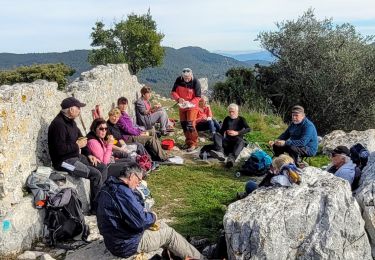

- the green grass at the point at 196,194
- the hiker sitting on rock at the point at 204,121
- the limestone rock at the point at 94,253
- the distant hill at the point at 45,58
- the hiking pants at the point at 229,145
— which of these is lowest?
the green grass at the point at 196,194

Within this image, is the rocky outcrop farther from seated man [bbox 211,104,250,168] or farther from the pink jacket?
seated man [bbox 211,104,250,168]

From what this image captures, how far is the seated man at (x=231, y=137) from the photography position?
40.2 feet

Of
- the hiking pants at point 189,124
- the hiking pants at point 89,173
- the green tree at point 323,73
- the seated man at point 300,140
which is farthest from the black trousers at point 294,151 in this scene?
the green tree at point 323,73

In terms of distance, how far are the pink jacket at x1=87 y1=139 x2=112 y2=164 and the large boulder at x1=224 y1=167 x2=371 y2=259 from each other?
3.54m

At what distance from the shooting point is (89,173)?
Result: 28.2ft

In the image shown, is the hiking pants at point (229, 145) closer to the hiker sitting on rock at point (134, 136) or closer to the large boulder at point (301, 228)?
the hiker sitting on rock at point (134, 136)

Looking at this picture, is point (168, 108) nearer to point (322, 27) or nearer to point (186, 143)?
point (186, 143)

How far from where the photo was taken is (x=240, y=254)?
647 centimetres

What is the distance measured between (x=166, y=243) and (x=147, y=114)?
25.6 feet

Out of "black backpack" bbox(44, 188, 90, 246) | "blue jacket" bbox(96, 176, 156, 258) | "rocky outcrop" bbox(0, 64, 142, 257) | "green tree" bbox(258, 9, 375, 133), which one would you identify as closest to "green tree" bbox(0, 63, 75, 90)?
"green tree" bbox(258, 9, 375, 133)

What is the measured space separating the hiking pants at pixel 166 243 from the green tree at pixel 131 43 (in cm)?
3219

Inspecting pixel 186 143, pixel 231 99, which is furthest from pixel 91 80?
pixel 231 99

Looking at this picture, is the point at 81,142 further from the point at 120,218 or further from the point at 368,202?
the point at 368,202

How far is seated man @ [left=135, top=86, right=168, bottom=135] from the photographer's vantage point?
46.0ft
